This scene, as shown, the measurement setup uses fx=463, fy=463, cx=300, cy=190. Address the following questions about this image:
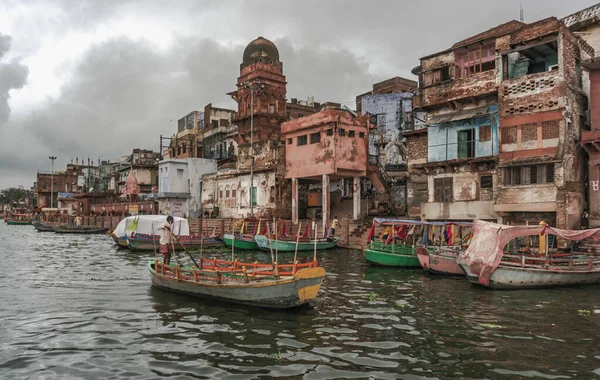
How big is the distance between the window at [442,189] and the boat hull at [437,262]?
8980 millimetres

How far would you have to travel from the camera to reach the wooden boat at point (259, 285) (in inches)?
541

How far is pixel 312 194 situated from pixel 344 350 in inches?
1503

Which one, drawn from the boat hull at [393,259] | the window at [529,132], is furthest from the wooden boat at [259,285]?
the window at [529,132]

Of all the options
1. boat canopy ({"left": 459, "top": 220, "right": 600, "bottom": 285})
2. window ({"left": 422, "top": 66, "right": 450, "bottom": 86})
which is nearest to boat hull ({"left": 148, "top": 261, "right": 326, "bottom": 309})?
boat canopy ({"left": 459, "top": 220, "right": 600, "bottom": 285})

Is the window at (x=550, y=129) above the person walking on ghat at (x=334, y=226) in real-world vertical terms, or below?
above

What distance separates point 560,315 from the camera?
13.9 meters

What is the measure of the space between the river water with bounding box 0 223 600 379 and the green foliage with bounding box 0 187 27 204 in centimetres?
17047

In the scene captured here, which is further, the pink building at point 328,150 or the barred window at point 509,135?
the pink building at point 328,150

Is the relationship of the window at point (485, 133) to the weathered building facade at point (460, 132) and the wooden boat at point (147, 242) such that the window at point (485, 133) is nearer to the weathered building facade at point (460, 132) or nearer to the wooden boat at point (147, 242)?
the weathered building facade at point (460, 132)

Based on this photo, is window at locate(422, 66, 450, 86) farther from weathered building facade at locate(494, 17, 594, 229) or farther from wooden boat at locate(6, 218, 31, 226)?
wooden boat at locate(6, 218, 31, 226)

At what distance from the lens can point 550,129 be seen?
25.5m

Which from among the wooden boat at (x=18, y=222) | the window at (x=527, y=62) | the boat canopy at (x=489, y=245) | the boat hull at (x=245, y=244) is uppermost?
the window at (x=527, y=62)

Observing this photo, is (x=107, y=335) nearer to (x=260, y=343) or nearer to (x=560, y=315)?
(x=260, y=343)

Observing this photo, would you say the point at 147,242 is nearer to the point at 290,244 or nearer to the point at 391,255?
the point at 290,244
